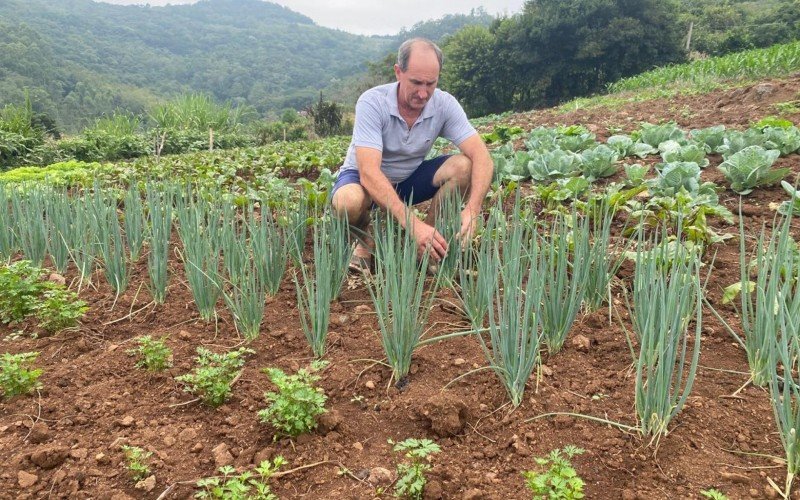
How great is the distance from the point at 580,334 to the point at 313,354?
1.00 metres

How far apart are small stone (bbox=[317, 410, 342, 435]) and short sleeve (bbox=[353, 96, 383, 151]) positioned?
1651mm

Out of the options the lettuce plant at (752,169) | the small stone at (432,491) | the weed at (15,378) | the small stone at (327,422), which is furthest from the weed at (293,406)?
the lettuce plant at (752,169)

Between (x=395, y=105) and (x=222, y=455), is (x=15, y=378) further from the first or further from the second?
(x=395, y=105)

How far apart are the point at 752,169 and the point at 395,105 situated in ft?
7.09

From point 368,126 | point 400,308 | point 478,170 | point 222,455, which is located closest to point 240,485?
point 222,455

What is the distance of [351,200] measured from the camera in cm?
305

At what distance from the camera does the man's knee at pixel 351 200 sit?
3051mm

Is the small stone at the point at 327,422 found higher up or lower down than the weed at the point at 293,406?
lower down

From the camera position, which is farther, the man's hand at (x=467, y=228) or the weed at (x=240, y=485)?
the man's hand at (x=467, y=228)

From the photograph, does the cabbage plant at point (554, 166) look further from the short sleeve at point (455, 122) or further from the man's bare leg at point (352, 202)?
the man's bare leg at point (352, 202)

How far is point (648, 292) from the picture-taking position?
60.6 inches

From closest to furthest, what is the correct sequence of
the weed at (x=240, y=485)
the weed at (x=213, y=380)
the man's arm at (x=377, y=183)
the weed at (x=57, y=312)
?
the weed at (x=240, y=485) < the weed at (x=213, y=380) < the weed at (x=57, y=312) < the man's arm at (x=377, y=183)

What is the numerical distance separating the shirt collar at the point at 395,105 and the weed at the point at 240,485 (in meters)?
2.09

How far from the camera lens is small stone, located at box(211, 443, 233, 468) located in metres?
1.58
